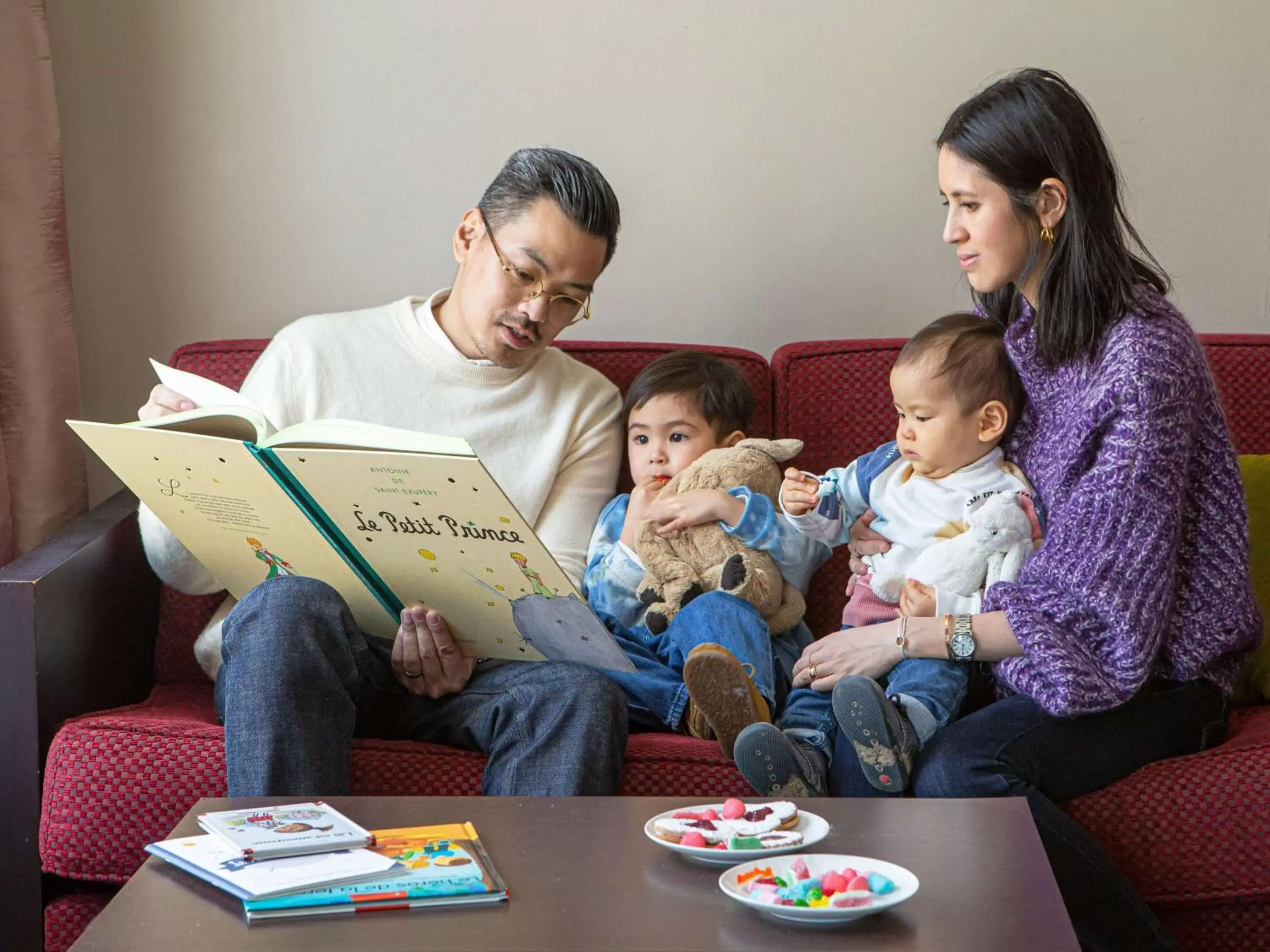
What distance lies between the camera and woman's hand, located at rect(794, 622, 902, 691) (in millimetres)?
1649

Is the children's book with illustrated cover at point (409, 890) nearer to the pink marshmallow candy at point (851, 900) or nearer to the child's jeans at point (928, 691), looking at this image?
the pink marshmallow candy at point (851, 900)

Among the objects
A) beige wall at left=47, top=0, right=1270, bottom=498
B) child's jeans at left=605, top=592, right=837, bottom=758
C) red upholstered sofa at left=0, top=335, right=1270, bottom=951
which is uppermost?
beige wall at left=47, top=0, right=1270, bottom=498

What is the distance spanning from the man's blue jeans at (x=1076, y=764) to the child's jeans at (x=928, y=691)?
0.03 meters

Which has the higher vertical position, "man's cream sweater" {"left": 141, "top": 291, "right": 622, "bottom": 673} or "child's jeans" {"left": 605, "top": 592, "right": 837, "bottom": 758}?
"man's cream sweater" {"left": 141, "top": 291, "right": 622, "bottom": 673}

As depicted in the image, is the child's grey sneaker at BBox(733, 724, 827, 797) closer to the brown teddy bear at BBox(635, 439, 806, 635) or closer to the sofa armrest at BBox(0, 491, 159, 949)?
the brown teddy bear at BBox(635, 439, 806, 635)

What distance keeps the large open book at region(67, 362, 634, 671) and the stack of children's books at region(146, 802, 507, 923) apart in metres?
0.38

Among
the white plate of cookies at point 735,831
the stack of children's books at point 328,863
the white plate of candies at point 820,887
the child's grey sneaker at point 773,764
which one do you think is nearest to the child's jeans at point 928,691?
the child's grey sneaker at point 773,764

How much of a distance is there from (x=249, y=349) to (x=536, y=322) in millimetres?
534

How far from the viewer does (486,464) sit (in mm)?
1956

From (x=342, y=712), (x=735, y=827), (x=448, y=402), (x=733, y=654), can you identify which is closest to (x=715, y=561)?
(x=733, y=654)

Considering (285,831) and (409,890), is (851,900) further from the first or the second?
(285,831)

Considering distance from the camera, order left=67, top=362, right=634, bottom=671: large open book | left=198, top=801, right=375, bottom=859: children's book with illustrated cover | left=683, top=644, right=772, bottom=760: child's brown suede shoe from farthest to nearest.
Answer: left=683, top=644, right=772, bottom=760: child's brown suede shoe < left=67, top=362, right=634, bottom=671: large open book < left=198, top=801, right=375, bottom=859: children's book with illustrated cover

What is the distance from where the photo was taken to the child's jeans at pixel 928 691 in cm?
159

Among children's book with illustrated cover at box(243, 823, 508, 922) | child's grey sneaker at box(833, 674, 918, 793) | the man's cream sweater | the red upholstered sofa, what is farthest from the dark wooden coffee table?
the man's cream sweater
